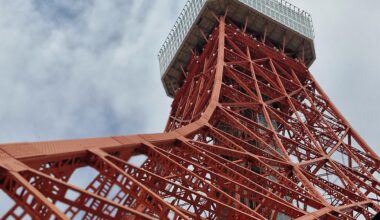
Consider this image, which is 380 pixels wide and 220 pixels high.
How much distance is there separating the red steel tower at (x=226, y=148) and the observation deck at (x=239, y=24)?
6 cm

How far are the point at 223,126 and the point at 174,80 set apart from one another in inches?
309

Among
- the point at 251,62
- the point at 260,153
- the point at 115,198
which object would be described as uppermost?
the point at 251,62

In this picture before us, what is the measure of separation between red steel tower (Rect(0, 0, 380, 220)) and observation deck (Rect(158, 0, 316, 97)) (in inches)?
2.2

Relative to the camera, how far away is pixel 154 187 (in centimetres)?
1271

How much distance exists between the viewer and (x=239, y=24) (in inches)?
1206

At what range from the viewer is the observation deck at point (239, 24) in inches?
1185

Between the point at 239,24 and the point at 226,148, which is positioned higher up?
the point at 239,24

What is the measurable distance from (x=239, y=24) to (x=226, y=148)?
14.6 metres

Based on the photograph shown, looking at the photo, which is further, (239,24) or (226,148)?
(239,24)

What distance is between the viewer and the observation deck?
30.1 meters

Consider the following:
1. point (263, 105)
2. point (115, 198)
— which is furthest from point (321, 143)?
point (115, 198)

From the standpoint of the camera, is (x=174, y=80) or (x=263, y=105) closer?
(x=263, y=105)

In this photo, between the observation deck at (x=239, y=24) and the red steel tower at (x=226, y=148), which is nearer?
the red steel tower at (x=226, y=148)

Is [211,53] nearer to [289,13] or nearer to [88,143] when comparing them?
[289,13]
